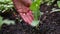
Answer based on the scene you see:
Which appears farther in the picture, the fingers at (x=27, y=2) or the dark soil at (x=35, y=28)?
the dark soil at (x=35, y=28)

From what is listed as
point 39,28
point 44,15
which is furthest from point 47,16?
point 39,28

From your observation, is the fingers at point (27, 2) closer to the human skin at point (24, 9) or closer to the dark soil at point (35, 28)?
the human skin at point (24, 9)

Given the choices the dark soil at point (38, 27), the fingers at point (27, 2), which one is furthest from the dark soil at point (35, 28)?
the fingers at point (27, 2)

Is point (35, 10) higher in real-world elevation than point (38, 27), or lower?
higher

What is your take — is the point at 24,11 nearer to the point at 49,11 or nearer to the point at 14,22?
the point at 14,22

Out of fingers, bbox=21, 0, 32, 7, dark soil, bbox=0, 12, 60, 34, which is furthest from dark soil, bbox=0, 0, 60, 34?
fingers, bbox=21, 0, 32, 7

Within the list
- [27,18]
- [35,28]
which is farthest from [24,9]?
[35,28]

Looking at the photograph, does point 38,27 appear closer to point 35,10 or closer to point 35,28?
A: point 35,28

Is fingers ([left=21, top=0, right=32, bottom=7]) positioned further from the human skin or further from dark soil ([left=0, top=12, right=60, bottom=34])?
dark soil ([left=0, top=12, right=60, bottom=34])
